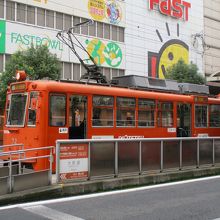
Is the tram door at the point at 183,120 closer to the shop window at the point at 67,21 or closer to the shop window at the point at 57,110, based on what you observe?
the shop window at the point at 57,110

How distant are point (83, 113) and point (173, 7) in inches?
1597

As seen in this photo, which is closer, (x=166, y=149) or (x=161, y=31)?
(x=166, y=149)

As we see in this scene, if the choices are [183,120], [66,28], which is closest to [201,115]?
[183,120]

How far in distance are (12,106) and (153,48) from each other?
118ft

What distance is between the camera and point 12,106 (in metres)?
13.4

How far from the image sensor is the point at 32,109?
40.7ft

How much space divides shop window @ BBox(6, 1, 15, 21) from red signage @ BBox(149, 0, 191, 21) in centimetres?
1994

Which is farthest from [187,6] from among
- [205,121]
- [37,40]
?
[205,121]

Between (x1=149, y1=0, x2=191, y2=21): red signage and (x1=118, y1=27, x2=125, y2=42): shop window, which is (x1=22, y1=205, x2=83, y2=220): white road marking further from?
(x1=149, y1=0, x2=191, y2=21): red signage

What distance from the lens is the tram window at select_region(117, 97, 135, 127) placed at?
14.2 metres

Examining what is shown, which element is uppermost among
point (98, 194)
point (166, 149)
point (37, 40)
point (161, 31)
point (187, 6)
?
point (187, 6)

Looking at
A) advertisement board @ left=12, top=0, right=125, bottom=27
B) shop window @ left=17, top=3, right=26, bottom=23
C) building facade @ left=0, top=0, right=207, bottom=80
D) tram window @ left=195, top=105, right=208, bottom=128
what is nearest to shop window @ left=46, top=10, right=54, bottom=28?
building facade @ left=0, top=0, right=207, bottom=80

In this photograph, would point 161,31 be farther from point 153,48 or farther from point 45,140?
point 45,140

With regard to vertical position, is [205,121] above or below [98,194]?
above
